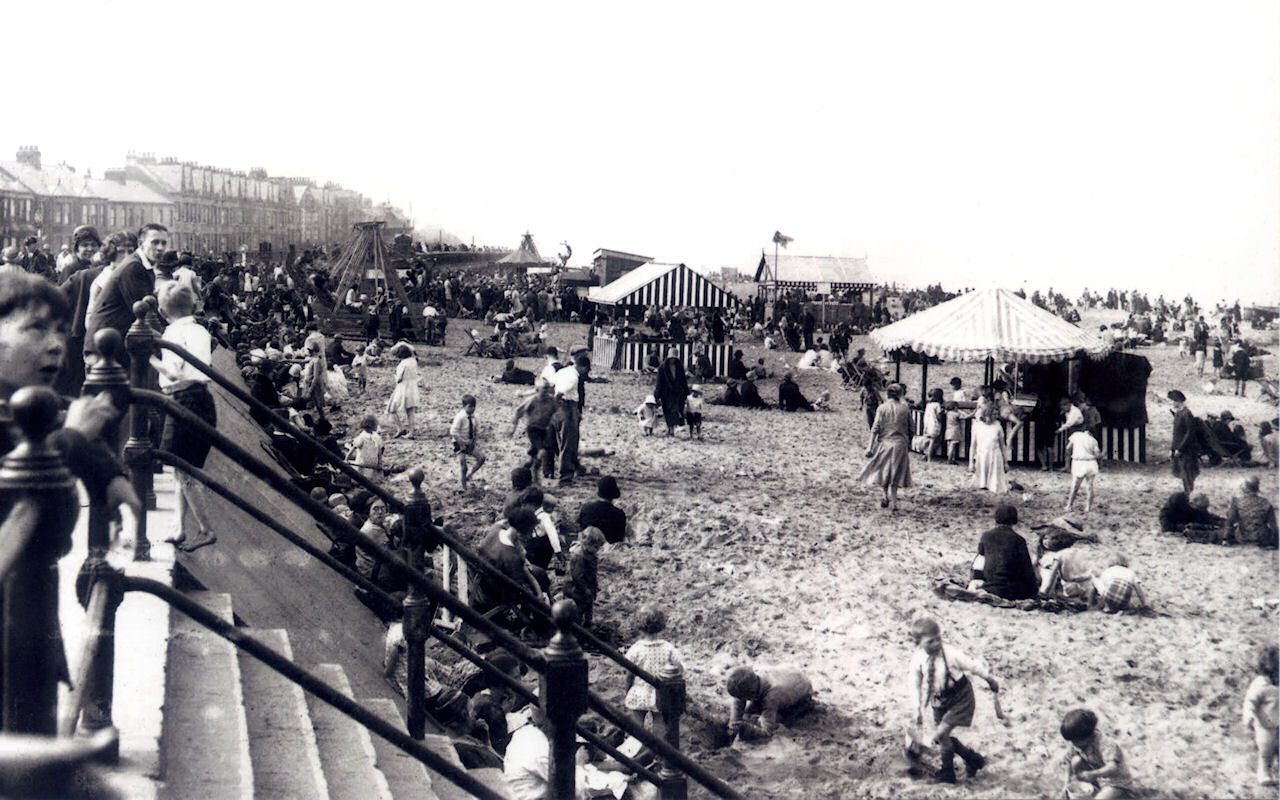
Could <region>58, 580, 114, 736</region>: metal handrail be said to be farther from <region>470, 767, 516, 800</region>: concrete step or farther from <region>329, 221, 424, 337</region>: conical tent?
<region>329, 221, 424, 337</region>: conical tent

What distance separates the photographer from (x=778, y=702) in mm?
7547

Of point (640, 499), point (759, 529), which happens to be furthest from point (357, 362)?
point (759, 529)

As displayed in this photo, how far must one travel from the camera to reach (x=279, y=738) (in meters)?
4.19

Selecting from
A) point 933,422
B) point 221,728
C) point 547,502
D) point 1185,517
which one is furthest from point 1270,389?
point 221,728

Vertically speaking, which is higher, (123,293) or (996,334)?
(996,334)

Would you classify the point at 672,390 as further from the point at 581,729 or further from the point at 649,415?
the point at 581,729

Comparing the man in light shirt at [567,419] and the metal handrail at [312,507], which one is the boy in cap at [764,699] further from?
the man in light shirt at [567,419]

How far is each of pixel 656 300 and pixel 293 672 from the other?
26.1 m

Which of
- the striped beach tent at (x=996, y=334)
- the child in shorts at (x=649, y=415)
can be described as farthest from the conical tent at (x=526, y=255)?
the striped beach tent at (x=996, y=334)

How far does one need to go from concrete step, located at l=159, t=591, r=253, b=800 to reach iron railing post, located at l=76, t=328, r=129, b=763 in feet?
1.01

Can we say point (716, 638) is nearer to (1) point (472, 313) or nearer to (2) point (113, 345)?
(2) point (113, 345)

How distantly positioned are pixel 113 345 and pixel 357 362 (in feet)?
66.1

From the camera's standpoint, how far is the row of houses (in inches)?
1151

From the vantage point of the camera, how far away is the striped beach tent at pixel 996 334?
16.1 m
